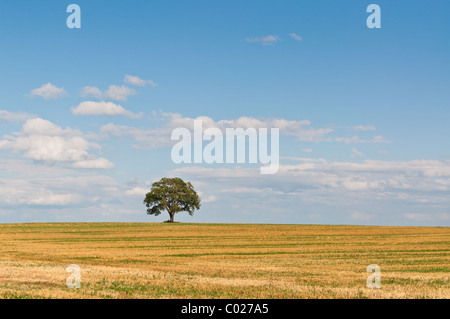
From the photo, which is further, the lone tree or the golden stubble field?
the lone tree

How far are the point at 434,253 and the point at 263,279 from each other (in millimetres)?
30247

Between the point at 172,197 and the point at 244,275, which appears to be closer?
the point at 244,275

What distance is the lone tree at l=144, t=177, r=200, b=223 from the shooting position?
12456cm

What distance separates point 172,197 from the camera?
125 m

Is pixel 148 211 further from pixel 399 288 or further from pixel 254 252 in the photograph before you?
pixel 399 288

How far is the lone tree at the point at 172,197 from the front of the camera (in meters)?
125

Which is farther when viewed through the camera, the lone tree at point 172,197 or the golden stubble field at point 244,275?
the lone tree at point 172,197

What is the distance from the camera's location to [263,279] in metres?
31.2

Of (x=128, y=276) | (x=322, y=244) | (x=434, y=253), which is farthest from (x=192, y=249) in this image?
(x=128, y=276)

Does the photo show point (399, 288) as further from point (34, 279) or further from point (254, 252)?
point (254, 252)

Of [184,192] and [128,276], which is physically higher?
[184,192]
